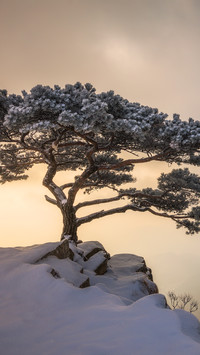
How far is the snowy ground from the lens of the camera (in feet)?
8.85

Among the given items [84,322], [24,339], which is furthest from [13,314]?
[84,322]

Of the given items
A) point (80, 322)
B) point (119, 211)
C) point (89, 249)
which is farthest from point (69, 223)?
point (80, 322)

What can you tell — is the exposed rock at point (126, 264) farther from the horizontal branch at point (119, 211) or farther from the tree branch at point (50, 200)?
the tree branch at point (50, 200)

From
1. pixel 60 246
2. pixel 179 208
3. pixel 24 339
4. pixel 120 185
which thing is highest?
pixel 120 185

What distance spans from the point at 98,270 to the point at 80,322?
536 cm

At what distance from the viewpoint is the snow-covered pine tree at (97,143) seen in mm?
6965

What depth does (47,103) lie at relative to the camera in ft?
22.6

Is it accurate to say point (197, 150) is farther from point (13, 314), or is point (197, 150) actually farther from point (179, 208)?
point (13, 314)

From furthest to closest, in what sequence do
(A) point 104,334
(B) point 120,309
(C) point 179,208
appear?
(C) point 179,208 < (B) point 120,309 < (A) point 104,334

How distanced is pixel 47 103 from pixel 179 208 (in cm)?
967

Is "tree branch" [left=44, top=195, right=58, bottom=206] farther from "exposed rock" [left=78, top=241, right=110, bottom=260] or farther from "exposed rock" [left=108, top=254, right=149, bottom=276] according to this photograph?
"exposed rock" [left=108, top=254, right=149, bottom=276]

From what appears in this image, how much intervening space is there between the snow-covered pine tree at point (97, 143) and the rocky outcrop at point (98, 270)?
2.89 m

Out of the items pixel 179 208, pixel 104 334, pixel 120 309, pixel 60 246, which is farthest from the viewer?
pixel 179 208

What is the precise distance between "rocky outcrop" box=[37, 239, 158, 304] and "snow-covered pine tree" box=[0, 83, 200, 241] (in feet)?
9.47
